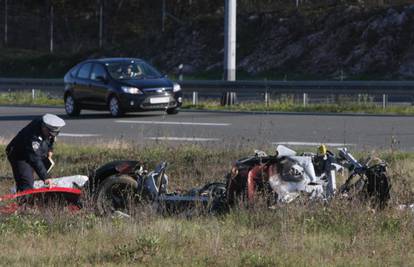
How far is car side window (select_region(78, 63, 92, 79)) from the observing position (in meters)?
24.2

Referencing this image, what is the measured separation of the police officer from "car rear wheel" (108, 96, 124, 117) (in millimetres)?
11458

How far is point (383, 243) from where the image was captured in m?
8.08

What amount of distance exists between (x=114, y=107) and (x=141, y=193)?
12710mm

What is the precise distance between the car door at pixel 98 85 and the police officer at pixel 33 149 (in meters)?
12.1

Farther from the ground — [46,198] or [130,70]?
[130,70]

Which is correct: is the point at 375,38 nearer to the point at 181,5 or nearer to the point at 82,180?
the point at 181,5

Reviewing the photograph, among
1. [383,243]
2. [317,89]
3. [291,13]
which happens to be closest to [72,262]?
[383,243]

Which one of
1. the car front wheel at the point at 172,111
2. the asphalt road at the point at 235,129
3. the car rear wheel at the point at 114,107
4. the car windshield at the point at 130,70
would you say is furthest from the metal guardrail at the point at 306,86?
the car rear wheel at the point at 114,107

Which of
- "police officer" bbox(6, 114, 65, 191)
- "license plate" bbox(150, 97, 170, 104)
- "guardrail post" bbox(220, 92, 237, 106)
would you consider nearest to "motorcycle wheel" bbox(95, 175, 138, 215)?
"police officer" bbox(6, 114, 65, 191)

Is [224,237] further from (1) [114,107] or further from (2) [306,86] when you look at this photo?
(2) [306,86]

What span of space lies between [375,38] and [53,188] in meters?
27.3

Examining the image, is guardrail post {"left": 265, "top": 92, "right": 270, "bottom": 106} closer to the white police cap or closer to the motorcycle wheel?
the white police cap

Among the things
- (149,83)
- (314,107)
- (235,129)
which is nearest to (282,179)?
(235,129)

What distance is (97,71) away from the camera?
23.8m
